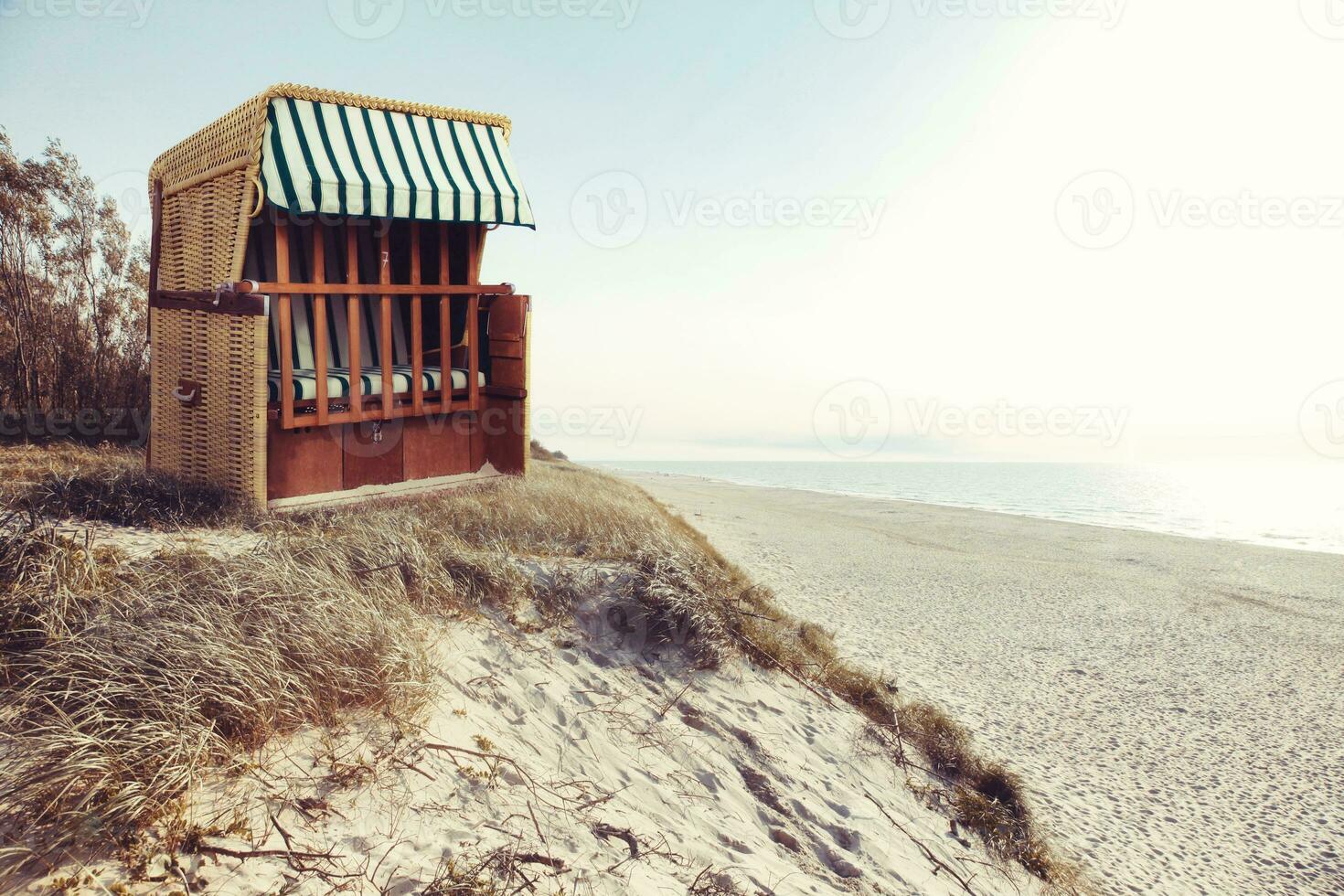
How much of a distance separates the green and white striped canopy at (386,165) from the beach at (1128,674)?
5358 millimetres

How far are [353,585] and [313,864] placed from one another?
6.99ft

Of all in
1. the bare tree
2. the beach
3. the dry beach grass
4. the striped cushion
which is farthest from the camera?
the bare tree

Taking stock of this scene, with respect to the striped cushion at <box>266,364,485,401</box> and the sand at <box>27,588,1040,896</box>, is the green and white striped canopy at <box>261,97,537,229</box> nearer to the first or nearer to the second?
the striped cushion at <box>266,364,485,401</box>

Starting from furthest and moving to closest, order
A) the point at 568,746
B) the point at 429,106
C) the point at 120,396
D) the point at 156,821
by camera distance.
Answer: the point at 120,396, the point at 429,106, the point at 568,746, the point at 156,821

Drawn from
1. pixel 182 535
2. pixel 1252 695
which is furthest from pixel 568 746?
pixel 1252 695

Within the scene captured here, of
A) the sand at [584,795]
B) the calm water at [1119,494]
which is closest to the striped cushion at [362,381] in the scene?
the sand at [584,795]

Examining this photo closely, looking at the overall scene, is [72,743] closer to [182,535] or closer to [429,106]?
[182,535]

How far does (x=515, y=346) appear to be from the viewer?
9078 mm

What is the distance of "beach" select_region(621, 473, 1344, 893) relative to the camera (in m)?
4.81

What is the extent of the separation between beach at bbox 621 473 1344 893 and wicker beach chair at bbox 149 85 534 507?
4120 mm

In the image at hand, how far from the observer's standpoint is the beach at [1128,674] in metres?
4.81

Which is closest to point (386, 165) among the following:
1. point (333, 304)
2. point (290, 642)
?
point (333, 304)

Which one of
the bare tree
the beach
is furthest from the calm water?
the bare tree

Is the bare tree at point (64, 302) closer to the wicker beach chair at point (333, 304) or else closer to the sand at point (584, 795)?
the wicker beach chair at point (333, 304)
